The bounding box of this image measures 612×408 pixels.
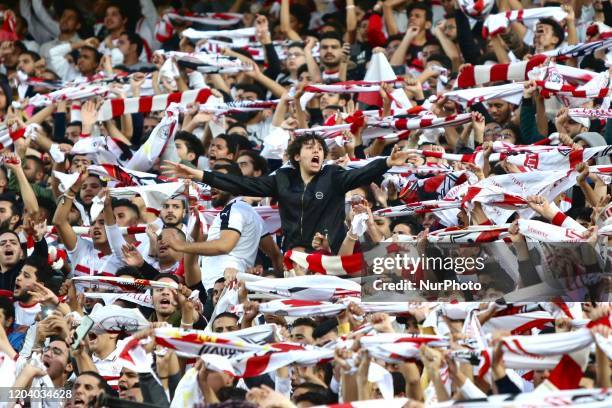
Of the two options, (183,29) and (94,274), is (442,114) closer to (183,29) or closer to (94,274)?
(94,274)

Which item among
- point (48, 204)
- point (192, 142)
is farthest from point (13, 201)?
point (192, 142)

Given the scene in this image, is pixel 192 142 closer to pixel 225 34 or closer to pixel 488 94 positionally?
pixel 225 34

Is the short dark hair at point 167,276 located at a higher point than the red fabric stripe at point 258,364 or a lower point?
lower

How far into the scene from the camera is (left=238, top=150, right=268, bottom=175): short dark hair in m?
13.4

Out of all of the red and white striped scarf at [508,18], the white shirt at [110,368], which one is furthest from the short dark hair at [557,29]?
the white shirt at [110,368]

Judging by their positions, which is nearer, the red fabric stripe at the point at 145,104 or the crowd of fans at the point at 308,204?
the crowd of fans at the point at 308,204

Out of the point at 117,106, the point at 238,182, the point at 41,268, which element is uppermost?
the point at 238,182

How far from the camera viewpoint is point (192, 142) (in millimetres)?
14414

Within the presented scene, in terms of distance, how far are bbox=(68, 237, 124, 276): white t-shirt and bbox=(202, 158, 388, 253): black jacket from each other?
1.32 meters

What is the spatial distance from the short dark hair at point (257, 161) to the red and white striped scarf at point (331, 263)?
209 centimetres

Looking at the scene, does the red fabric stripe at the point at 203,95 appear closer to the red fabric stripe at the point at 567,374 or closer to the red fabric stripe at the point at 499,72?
the red fabric stripe at the point at 499,72

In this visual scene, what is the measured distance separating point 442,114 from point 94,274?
9.34 feet

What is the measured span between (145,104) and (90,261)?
8.17 feet

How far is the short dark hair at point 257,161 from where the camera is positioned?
13414mm
